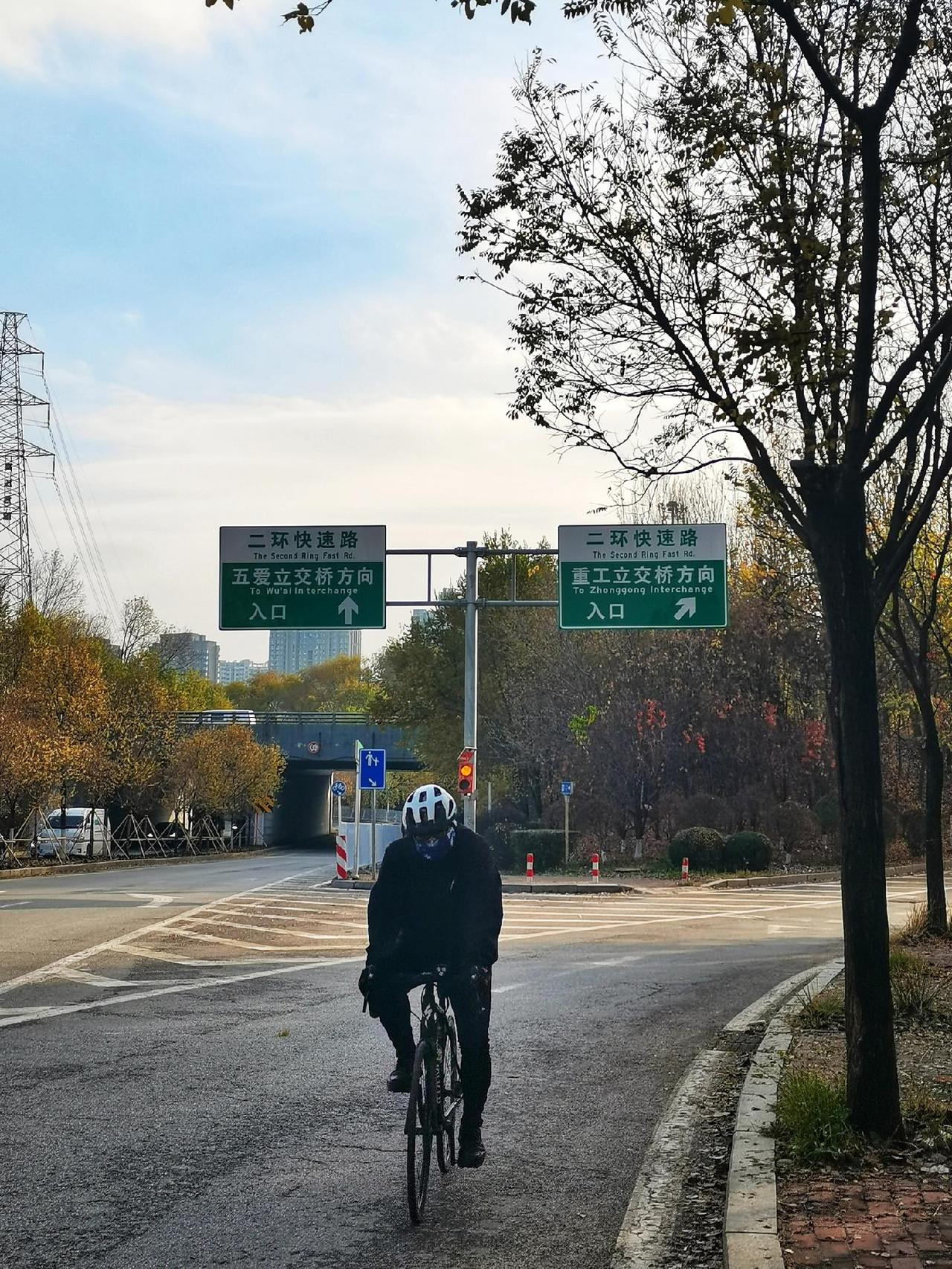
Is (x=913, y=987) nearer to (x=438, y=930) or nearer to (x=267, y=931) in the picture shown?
(x=438, y=930)

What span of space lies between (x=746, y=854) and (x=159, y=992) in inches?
1122

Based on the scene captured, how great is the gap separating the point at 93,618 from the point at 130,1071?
2770 inches

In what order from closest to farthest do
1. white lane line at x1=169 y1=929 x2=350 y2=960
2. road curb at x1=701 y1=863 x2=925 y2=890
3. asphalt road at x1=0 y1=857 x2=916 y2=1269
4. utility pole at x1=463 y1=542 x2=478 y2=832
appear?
asphalt road at x1=0 y1=857 x2=916 y2=1269 → white lane line at x1=169 y1=929 x2=350 y2=960 → utility pole at x1=463 y1=542 x2=478 y2=832 → road curb at x1=701 y1=863 x2=925 y2=890

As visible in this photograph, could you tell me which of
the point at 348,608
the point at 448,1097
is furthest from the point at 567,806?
the point at 448,1097

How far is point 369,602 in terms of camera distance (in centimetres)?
2562

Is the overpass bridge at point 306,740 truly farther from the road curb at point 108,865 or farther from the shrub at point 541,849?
the shrub at point 541,849

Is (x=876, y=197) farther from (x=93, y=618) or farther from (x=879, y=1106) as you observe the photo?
(x=93, y=618)

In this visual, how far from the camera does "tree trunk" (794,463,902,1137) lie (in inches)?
273

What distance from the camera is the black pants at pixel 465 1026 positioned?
21.1 feet

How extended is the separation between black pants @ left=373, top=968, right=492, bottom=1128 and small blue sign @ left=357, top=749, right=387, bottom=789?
26.6m

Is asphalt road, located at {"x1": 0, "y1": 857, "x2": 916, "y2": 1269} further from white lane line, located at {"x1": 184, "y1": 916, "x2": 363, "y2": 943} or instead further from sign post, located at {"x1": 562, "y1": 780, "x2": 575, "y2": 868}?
sign post, located at {"x1": 562, "y1": 780, "x2": 575, "y2": 868}

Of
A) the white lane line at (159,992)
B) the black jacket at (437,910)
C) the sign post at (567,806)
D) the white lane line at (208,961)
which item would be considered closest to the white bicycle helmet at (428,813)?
the black jacket at (437,910)

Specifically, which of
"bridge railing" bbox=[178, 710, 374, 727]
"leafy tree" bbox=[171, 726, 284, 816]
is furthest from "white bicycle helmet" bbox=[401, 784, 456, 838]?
"bridge railing" bbox=[178, 710, 374, 727]

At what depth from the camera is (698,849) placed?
3922cm
